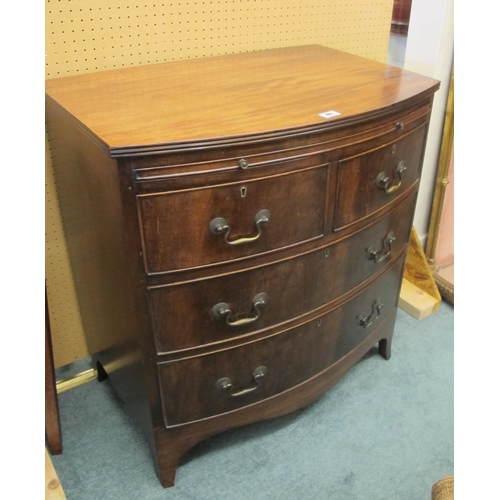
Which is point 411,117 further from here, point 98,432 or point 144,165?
point 98,432

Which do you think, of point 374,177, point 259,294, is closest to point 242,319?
point 259,294

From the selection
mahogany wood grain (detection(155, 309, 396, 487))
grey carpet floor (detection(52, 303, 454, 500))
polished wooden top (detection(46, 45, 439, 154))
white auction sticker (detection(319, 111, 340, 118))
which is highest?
polished wooden top (detection(46, 45, 439, 154))

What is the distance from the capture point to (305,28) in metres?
1.64

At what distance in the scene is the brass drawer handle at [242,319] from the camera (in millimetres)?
1126

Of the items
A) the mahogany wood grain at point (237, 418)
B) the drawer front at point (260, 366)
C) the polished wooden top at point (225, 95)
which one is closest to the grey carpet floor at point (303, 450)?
the mahogany wood grain at point (237, 418)

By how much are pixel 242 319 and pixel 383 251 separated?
0.48m

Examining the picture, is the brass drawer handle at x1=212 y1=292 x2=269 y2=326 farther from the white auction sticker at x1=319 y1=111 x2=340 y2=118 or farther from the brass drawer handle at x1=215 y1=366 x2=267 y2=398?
the white auction sticker at x1=319 y1=111 x2=340 y2=118

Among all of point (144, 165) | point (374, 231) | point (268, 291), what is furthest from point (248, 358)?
point (144, 165)

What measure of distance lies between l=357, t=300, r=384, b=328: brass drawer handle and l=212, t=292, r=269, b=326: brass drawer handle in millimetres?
413

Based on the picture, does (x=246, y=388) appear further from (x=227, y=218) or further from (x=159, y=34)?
(x=159, y=34)

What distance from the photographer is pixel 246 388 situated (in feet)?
4.26

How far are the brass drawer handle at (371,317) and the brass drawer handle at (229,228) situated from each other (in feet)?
1.82

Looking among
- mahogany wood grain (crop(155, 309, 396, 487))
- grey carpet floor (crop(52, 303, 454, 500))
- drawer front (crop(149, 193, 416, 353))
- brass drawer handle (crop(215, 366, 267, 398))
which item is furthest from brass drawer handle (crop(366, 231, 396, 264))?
grey carpet floor (crop(52, 303, 454, 500))

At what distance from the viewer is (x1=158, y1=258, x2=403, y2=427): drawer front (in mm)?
1202
